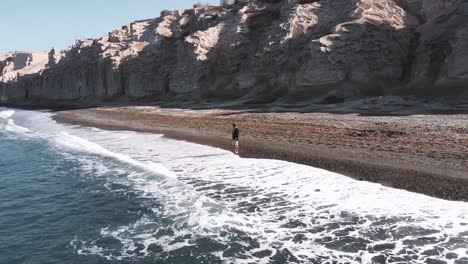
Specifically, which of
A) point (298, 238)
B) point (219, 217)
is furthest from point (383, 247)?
point (219, 217)

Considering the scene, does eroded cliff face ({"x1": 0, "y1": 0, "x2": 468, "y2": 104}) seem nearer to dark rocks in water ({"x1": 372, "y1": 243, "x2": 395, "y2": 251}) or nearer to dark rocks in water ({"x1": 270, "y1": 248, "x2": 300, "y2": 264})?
dark rocks in water ({"x1": 372, "y1": 243, "x2": 395, "y2": 251})

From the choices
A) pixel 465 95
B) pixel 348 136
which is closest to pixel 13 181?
pixel 348 136

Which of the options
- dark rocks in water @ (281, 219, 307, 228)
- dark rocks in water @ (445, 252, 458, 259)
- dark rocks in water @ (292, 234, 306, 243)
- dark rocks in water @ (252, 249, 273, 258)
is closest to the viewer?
dark rocks in water @ (445, 252, 458, 259)

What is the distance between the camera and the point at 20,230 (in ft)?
49.2

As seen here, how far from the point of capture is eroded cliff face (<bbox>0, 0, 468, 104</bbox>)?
41275mm

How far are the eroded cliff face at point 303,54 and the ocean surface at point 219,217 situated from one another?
923 inches

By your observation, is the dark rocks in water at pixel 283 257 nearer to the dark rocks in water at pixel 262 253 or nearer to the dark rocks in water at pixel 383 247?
the dark rocks in water at pixel 262 253

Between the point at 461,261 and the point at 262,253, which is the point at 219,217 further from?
the point at 461,261

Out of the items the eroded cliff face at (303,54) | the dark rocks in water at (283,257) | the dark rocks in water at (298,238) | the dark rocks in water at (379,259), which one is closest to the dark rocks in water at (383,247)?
the dark rocks in water at (379,259)

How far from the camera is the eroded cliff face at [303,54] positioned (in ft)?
135

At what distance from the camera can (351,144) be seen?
23656 mm

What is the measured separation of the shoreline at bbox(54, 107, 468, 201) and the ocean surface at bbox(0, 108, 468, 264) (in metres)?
1.14

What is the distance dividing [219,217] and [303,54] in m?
38.0

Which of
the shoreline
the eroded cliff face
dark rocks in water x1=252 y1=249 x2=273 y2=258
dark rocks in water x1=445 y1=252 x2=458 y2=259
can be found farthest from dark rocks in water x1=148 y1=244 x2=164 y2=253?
the eroded cliff face
